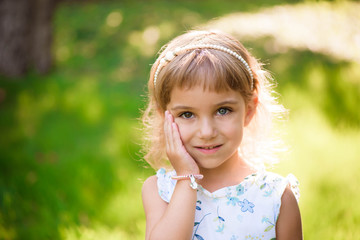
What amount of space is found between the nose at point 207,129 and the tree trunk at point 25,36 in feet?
16.6

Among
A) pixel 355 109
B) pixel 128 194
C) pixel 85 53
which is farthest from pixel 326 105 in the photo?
pixel 85 53

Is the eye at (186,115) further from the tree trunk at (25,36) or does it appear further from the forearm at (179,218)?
the tree trunk at (25,36)

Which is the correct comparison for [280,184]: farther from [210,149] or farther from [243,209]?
[210,149]

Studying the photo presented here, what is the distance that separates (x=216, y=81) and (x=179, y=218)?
0.64 m

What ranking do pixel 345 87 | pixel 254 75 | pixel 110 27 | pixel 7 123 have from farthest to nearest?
pixel 110 27 → pixel 7 123 → pixel 345 87 → pixel 254 75

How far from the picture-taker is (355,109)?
4.02 m

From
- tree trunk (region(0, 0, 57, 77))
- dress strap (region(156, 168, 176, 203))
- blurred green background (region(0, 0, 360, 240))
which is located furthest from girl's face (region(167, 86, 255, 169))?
tree trunk (region(0, 0, 57, 77))

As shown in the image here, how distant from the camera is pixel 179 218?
1720 millimetres

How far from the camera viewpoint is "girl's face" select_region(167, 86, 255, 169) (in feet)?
5.69

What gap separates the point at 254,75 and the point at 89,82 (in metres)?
4.24

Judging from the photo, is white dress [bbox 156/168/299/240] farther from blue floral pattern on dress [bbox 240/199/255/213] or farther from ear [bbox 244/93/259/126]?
ear [bbox 244/93/259/126]

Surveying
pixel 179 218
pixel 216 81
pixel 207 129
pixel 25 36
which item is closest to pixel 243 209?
pixel 179 218

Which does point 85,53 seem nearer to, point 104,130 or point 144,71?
point 144,71

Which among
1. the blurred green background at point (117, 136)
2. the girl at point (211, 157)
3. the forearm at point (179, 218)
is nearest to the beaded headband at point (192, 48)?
the girl at point (211, 157)
